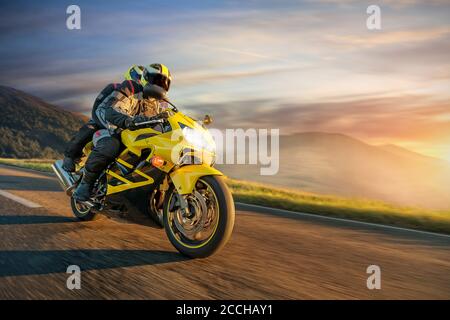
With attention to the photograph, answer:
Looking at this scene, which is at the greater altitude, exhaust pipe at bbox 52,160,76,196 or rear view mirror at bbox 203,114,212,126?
rear view mirror at bbox 203,114,212,126

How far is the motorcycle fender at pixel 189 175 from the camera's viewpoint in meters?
4.29

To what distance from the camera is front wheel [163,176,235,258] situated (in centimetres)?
418

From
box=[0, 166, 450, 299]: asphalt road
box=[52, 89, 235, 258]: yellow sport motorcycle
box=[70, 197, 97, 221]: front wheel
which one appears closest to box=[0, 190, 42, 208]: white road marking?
box=[0, 166, 450, 299]: asphalt road

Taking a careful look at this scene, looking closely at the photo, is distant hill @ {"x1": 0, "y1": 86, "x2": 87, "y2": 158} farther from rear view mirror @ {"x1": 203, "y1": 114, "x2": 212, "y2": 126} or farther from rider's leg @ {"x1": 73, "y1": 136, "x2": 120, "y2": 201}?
rear view mirror @ {"x1": 203, "y1": 114, "x2": 212, "y2": 126}

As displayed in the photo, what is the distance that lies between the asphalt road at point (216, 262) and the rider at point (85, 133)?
0.84 metres

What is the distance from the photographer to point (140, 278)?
3699 millimetres

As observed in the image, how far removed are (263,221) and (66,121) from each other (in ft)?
451

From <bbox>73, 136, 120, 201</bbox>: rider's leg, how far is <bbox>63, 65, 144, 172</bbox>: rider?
629 millimetres

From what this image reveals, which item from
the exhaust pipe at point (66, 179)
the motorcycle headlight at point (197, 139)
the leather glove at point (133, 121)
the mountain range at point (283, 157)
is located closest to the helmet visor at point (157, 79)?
the leather glove at point (133, 121)

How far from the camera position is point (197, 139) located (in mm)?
4523

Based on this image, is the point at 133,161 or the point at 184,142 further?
the point at 133,161

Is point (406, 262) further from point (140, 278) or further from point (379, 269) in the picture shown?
point (140, 278)

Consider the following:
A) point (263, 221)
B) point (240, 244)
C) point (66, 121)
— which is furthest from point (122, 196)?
point (66, 121)

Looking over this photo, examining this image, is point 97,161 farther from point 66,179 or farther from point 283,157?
point 283,157
